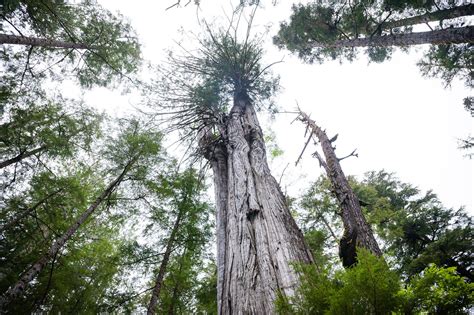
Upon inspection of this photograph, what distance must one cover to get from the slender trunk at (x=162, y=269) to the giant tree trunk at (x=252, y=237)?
85.5 inches

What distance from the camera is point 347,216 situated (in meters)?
5.32

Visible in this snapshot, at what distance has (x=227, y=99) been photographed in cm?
862

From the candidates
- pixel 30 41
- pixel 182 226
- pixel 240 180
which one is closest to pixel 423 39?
pixel 240 180

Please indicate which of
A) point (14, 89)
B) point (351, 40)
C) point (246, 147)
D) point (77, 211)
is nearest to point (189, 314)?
point (77, 211)

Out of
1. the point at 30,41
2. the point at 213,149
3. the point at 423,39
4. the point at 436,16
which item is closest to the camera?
the point at 30,41

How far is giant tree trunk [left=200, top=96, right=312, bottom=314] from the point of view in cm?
264

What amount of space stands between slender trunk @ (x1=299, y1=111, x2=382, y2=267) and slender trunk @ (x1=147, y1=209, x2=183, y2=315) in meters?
4.27

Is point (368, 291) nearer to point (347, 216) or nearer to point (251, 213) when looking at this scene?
point (251, 213)

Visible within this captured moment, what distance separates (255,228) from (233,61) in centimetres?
710

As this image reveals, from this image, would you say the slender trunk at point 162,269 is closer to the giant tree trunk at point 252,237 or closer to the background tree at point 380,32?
the giant tree trunk at point 252,237

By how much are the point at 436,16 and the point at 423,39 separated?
1122mm

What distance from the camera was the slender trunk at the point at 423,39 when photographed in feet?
17.3

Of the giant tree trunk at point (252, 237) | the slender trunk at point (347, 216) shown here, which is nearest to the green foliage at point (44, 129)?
the giant tree trunk at point (252, 237)

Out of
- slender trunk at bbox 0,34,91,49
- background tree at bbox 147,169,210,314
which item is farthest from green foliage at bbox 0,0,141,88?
background tree at bbox 147,169,210,314
